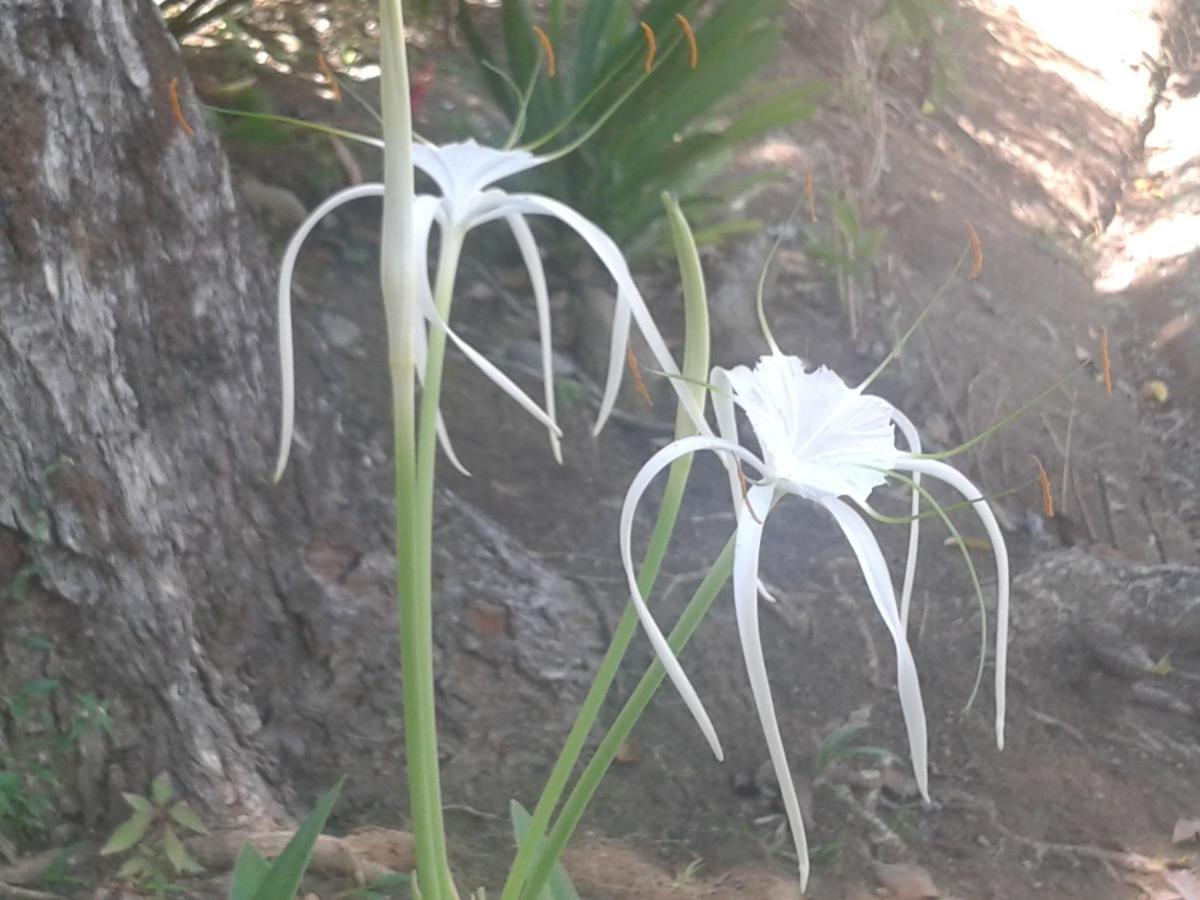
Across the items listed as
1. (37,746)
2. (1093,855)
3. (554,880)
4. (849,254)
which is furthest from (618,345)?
(849,254)

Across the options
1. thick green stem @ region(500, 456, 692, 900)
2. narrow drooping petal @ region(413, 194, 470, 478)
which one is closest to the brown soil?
thick green stem @ region(500, 456, 692, 900)

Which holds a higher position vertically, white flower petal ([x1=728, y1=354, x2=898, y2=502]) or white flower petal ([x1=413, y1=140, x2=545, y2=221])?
white flower petal ([x1=413, y1=140, x2=545, y2=221])

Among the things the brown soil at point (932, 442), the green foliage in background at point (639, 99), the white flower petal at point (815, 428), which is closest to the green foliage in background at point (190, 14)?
the brown soil at point (932, 442)

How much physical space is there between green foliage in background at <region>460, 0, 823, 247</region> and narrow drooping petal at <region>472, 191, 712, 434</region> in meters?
0.97

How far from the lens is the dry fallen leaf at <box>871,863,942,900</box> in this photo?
3.92 feet

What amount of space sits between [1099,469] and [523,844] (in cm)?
147

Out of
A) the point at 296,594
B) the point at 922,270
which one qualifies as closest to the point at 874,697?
the point at 296,594

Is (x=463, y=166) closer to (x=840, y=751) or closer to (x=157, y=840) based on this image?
(x=157, y=840)

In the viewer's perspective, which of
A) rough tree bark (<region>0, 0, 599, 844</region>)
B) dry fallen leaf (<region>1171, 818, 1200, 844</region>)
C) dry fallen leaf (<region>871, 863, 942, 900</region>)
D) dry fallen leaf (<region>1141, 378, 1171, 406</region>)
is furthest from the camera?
dry fallen leaf (<region>1141, 378, 1171, 406</region>)

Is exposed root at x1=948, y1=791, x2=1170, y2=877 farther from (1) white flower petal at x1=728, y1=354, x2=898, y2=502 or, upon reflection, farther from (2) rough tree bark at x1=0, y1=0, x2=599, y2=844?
(1) white flower petal at x1=728, y1=354, x2=898, y2=502

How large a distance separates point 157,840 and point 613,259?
75cm

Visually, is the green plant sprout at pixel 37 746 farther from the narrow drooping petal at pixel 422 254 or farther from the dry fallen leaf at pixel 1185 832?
the dry fallen leaf at pixel 1185 832

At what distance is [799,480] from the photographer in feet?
1.87

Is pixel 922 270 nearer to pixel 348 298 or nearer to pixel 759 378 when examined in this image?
pixel 348 298
